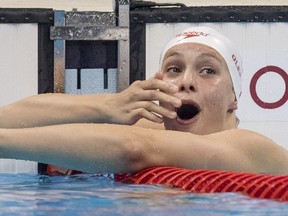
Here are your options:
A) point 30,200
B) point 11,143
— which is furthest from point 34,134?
point 30,200

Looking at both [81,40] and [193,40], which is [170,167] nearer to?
[193,40]

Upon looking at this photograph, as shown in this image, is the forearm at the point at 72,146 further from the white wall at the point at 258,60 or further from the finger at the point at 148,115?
the white wall at the point at 258,60

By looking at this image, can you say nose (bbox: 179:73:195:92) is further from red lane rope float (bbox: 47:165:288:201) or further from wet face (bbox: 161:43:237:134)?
red lane rope float (bbox: 47:165:288:201)

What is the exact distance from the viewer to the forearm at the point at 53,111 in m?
3.13

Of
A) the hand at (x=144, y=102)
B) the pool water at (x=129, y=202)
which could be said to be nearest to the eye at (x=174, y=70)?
the hand at (x=144, y=102)

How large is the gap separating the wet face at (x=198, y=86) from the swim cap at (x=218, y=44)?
5 cm

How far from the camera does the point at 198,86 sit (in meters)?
3.22

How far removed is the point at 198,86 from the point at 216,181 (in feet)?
2.66

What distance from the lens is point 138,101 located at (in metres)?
2.90

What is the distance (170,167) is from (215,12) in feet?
9.05

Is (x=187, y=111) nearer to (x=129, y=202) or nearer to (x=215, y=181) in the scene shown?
(x=215, y=181)

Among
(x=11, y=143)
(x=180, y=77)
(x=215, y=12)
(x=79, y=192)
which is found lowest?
(x=79, y=192)

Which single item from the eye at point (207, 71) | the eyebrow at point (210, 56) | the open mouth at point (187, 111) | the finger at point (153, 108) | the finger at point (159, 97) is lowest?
the open mouth at point (187, 111)

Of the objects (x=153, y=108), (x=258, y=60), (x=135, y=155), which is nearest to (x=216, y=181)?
(x=135, y=155)
